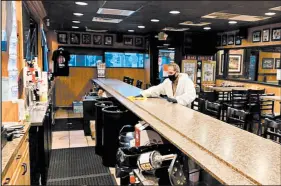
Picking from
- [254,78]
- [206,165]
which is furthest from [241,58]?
[206,165]

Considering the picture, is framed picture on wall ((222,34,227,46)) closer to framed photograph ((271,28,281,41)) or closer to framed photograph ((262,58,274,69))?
framed photograph ((262,58,274,69))

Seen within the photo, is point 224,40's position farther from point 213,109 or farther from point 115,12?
point 213,109

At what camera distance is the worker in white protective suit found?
3262 mm

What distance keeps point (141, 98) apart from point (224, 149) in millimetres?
1920

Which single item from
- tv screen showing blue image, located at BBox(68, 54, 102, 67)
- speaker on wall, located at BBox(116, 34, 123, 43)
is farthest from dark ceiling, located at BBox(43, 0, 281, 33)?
speaker on wall, located at BBox(116, 34, 123, 43)

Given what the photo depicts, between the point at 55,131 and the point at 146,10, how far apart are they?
10.9 ft

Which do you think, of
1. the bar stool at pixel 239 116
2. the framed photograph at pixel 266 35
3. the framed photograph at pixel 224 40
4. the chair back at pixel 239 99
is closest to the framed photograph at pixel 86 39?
the framed photograph at pixel 224 40

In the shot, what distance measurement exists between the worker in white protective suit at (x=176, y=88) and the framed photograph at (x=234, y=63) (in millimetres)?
5798

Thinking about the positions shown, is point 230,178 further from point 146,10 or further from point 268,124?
point 146,10

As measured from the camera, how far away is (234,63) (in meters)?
8.85

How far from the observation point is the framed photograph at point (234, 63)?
8781 millimetres

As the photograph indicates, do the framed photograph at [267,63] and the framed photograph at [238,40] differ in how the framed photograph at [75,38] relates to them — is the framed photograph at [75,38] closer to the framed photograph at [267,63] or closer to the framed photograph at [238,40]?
the framed photograph at [238,40]

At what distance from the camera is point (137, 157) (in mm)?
2049

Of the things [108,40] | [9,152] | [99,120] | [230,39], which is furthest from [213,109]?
[108,40]
